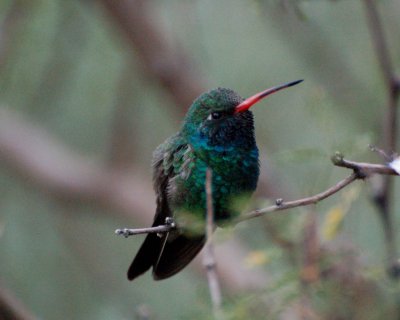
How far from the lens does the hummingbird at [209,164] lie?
3.24 m

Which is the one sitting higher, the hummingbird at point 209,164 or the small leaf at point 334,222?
the hummingbird at point 209,164

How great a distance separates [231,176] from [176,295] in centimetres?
302

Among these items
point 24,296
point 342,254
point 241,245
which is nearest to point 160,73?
point 241,245

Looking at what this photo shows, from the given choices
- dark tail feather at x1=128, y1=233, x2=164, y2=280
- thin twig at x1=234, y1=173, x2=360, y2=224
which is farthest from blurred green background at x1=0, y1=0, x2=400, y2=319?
thin twig at x1=234, y1=173, x2=360, y2=224

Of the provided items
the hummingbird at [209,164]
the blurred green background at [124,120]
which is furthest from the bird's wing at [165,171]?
the blurred green background at [124,120]

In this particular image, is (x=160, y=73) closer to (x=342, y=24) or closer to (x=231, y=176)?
(x=342, y=24)

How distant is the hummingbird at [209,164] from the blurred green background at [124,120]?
1.34m

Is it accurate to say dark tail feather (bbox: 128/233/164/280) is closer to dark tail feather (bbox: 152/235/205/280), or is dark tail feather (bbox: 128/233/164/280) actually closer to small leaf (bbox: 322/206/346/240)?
dark tail feather (bbox: 152/235/205/280)

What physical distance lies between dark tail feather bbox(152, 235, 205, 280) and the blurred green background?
1133mm

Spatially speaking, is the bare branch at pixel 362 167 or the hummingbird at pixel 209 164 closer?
the bare branch at pixel 362 167

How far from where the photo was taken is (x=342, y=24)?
5898 mm

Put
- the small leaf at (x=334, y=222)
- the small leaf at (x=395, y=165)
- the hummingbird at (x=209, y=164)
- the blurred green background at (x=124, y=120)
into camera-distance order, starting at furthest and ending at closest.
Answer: the blurred green background at (x=124, y=120) → the small leaf at (x=334, y=222) → the hummingbird at (x=209, y=164) → the small leaf at (x=395, y=165)

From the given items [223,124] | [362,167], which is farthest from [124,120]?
[362,167]

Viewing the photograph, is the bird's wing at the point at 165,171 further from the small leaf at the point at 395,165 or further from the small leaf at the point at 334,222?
the small leaf at the point at 395,165
